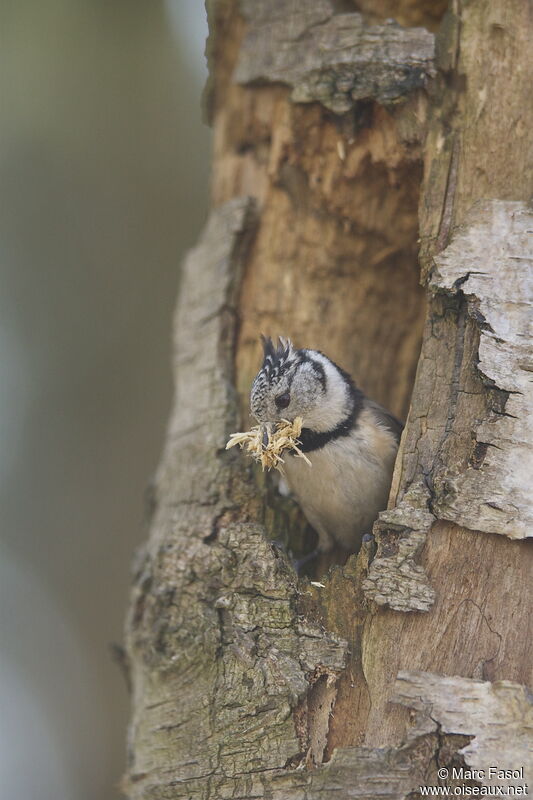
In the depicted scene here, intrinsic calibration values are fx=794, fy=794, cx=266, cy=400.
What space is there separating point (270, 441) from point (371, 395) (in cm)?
118

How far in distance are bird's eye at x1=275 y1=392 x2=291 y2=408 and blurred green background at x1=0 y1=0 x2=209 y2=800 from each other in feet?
8.90

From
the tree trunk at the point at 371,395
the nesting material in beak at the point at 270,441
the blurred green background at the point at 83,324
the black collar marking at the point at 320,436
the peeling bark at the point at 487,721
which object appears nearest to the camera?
the peeling bark at the point at 487,721

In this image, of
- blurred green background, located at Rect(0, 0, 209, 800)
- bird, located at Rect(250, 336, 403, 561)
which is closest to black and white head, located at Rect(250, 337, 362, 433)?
bird, located at Rect(250, 336, 403, 561)

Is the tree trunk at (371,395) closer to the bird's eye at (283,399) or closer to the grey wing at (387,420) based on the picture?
the bird's eye at (283,399)

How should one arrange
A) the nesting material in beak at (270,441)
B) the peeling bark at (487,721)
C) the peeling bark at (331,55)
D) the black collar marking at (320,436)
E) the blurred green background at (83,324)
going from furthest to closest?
the blurred green background at (83,324) → the black collar marking at (320,436) → the peeling bark at (331,55) → the nesting material in beak at (270,441) → the peeling bark at (487,721)

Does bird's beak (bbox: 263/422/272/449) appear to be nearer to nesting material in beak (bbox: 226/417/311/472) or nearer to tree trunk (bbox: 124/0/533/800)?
nesting material in beak (bbox: 226/417/311/472)

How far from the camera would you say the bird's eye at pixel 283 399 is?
123 inches

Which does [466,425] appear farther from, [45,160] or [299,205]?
[45,160]

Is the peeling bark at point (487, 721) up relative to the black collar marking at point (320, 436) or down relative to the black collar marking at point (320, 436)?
down

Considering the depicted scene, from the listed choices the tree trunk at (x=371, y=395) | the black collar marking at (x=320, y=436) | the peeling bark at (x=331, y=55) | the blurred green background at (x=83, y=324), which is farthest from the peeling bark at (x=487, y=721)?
the blurred green background at (x=83, y=324)

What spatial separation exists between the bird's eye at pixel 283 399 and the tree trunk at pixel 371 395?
0.94ft

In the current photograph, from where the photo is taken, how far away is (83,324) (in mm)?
5848

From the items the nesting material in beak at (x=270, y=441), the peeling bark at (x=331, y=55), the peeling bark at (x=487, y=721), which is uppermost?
the peeling bark at (x=331, y=55)

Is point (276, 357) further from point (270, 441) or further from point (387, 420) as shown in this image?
point (387, 420)
